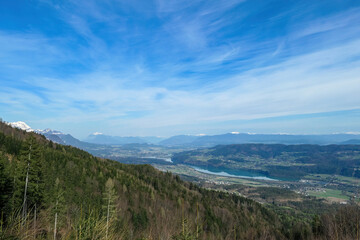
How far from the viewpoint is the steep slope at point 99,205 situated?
4.84 metres

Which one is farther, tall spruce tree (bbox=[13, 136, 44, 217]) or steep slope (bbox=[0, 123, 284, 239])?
tall spruce tree (bbox=[13, 136, 44, 217])

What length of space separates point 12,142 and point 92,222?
105857 millimetres

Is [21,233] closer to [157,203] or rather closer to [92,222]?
[92,222]

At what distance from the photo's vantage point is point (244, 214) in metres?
106

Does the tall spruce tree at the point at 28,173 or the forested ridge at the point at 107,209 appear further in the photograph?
the tall spruce tree at the point at 28,173

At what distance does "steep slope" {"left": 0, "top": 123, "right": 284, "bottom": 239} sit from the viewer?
4844mm

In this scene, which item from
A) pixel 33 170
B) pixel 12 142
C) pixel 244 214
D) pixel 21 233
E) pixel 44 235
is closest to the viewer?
pixel 21 233

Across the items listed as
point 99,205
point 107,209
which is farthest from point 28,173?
point 107,209

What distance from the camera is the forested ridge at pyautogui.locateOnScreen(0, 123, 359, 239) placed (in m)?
4.82

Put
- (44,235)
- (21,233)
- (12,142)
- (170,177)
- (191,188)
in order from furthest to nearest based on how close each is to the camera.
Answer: (170,177) < (191,188) < (12,142) < (44,235) < (21,233)

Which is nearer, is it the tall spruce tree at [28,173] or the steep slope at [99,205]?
the steep slope at [99,205]

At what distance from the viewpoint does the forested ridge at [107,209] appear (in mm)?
4816

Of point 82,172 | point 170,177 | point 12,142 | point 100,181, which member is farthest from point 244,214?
point 12,142

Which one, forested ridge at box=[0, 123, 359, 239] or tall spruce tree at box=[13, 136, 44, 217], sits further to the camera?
tall spruce tree at box=[13, 136, 44, 217]
